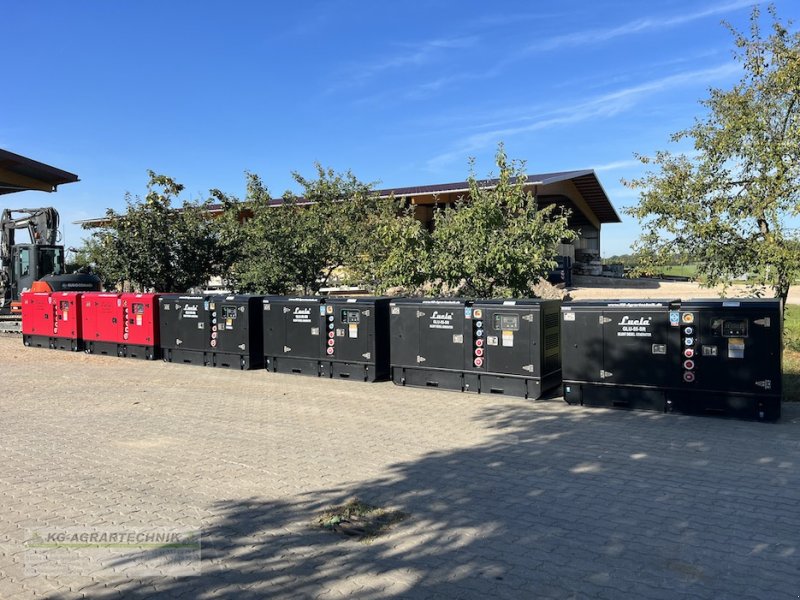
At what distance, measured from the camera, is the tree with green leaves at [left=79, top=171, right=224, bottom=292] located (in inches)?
723

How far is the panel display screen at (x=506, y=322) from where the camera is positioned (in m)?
9.40

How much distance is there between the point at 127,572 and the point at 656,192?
1047cm

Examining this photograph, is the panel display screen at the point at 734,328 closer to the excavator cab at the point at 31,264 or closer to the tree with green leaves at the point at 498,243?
the tree with green leaves at the point at 498,243

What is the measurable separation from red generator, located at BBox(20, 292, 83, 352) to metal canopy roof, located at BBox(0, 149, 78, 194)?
8337 millimetres

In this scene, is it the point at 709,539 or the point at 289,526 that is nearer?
the point at 709,539

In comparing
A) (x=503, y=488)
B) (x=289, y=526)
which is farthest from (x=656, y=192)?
(x=289, y=526)

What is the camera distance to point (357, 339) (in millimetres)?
11141

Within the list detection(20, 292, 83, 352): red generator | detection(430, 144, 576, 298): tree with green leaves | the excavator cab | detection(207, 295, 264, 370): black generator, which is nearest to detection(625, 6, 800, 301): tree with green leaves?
detection(430, 144, 576, 298): tree with green leaves

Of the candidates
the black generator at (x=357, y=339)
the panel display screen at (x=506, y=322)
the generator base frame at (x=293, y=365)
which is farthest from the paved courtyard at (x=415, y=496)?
the generator base frame at (x=293, y=365)

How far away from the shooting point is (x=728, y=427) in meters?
7.39

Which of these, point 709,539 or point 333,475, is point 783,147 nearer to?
point 709,539

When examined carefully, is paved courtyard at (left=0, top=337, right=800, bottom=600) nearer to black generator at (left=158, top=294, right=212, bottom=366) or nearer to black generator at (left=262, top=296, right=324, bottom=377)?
black generator at (left=262, top=296, right=324, bottom=377)

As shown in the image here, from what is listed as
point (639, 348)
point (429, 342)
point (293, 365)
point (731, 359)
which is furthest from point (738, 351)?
point (293, 365)

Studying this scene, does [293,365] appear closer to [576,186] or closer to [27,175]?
[27,175]
